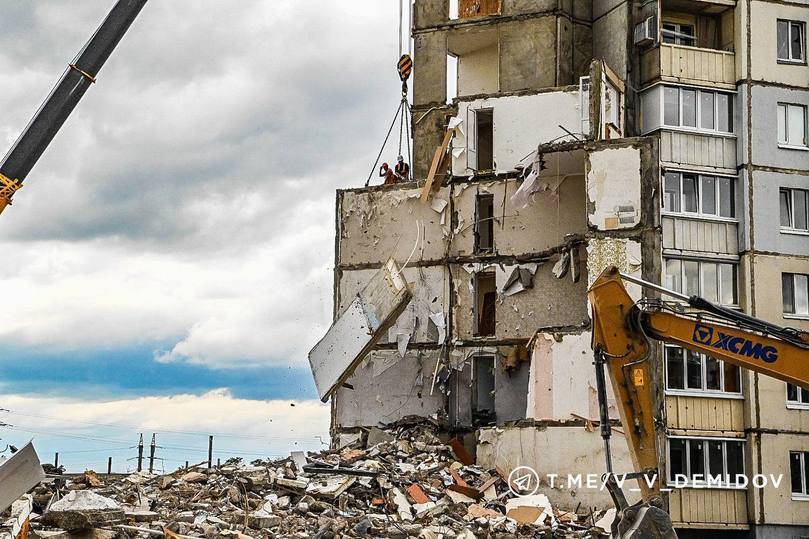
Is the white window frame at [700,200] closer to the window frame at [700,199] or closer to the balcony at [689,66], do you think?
the window frame at [700,199]

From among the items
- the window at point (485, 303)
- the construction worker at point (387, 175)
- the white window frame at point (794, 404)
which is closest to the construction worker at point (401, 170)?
the construction worker at point (387, 175)

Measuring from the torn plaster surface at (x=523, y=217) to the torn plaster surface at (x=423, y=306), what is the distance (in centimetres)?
90

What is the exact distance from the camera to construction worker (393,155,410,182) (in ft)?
114

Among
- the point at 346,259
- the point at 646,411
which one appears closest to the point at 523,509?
the point at 646,411

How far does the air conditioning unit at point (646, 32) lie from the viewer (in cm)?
3494

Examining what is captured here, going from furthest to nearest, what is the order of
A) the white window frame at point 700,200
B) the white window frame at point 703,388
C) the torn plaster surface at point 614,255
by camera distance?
1. the white window frame at point 700,200
2. the white window frame at point 703,388
3. the torn plaster surface at point 614,255

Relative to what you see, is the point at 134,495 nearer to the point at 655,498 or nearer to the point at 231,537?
the point at 231,537

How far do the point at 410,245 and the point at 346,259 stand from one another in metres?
2.17

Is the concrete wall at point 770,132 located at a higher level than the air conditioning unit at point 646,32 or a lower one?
lower

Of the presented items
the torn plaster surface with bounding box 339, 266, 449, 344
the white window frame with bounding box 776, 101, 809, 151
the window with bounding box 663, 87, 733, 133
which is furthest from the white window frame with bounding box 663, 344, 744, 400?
the white window frame with bounding box 776, 101, 809, 151

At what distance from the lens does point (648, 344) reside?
17.0 m

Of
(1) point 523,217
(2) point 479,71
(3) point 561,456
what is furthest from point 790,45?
(3) point 561,456

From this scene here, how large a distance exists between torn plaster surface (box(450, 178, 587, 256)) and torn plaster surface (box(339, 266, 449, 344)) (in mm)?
897

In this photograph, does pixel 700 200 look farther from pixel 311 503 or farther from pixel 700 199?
pixel 311 503
